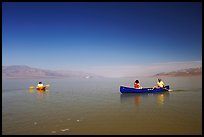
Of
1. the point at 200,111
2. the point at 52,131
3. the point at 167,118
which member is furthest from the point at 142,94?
the point at 52,131

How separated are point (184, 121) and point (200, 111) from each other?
343cm

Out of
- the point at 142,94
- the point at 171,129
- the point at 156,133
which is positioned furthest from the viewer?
the point at 142,94

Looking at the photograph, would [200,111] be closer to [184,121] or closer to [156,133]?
[184,121]

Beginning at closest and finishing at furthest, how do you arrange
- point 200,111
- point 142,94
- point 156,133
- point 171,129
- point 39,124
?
1. point 156,133
2. point 171,129
3. point 39,124
4. point 200,111
5. point 142,94

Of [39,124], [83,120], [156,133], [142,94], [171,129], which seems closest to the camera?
[156,133]

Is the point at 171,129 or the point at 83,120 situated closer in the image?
the point at 171,129

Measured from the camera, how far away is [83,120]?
513 inches

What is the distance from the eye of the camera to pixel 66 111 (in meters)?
15.9

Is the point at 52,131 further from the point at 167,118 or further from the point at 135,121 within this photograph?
the point at 167,118

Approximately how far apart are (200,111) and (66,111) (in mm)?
9348

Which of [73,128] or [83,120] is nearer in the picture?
[73,128]

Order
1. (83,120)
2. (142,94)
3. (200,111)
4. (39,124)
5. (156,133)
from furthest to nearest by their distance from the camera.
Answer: (142,94) < (200,111) < (83,120) < (39,124) < (156,133)

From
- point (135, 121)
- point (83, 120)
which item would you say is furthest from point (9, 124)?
point (135, 121)

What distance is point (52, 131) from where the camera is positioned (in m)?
10.9
